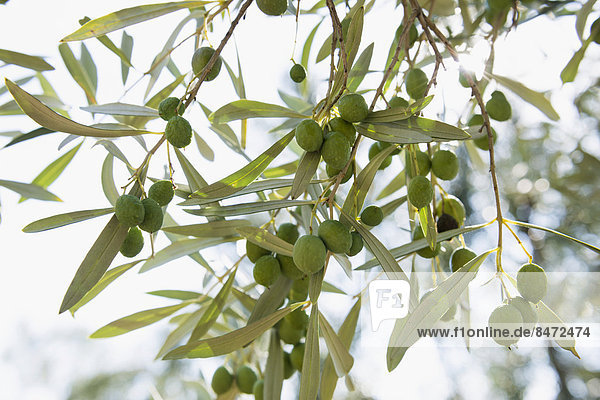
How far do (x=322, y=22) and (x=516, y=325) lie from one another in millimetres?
770

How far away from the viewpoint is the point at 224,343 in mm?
722

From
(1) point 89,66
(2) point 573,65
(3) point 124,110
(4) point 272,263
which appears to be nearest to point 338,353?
(4) point 272,263

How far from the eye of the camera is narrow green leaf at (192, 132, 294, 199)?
0.62 metres

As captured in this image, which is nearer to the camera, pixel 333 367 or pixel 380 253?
pixel 380 253

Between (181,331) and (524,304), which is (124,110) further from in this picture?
(524,304)

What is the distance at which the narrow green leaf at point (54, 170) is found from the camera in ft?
3.39

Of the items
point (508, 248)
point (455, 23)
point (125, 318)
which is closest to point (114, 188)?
point (125, 318)

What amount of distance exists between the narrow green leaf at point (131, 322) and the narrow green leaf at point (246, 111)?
471 millimetres

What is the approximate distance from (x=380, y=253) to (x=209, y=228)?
0.29 m

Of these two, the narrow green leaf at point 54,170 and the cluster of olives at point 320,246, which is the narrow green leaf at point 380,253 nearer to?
the cluster of olives at point 320,246

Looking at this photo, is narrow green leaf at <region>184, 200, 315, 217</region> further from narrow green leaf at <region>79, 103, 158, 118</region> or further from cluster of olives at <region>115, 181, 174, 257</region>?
narrow green leaf at <region>79, 103, 158, 118</region>

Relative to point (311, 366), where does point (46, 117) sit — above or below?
above

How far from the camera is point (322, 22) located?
3.72 ft

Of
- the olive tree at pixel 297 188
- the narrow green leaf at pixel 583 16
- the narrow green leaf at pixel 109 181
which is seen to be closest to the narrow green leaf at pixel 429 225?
the olive tree at pixel 297 188
